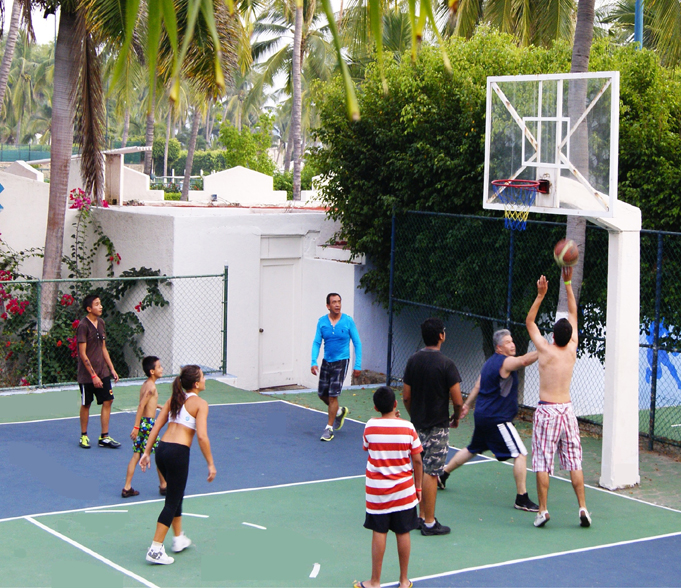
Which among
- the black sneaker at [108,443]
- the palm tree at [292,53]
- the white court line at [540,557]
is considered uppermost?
the palm tree at [292,53]

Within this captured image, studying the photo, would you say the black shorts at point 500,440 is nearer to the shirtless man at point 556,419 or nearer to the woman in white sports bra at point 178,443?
the shirtless man at point 556,419

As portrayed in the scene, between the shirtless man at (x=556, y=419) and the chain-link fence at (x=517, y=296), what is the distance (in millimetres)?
3097

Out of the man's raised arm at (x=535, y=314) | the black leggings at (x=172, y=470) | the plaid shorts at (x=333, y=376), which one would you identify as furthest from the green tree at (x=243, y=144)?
the black leggings at (x=172, y=470)

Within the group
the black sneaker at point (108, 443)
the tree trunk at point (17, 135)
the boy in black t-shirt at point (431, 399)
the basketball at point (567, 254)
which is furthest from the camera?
the tree trunk at point (17, 135)

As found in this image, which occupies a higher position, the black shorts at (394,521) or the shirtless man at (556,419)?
the shirtless man at (556,419)

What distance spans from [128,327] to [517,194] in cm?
899

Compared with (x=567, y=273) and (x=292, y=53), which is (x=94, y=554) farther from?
(x=292, y=53)

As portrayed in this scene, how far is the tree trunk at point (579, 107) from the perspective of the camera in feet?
30.9

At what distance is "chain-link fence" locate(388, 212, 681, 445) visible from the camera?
1112 centimetres

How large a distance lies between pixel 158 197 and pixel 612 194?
84.9ft

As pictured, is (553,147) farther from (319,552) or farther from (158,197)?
(158,197)

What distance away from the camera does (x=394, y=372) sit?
50.7 ft

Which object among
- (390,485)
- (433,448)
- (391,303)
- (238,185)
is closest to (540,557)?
(433,448)

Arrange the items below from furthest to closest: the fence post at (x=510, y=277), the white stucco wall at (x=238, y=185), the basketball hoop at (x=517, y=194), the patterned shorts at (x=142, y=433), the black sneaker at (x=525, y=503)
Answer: the white stucco wall at (x=238, y=185)
the fence post at (x=510, y=277)
the basketball hoop at (x=517, y=194)
the patterned shorts at (x=142, y=433)
the black sneaker at (x=525, y=503)
